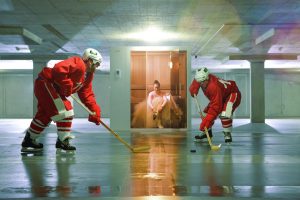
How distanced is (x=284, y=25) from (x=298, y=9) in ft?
7.96

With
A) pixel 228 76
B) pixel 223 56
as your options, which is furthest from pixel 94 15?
pixel 228 76

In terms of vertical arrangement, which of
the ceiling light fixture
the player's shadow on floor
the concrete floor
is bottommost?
the player's shadow on floor

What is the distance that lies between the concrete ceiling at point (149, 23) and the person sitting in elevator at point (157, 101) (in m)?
1.98

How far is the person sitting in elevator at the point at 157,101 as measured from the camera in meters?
14.9

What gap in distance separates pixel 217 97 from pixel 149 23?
16.7ft

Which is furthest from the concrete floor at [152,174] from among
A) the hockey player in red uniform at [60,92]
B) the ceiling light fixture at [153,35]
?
the ceiling light fixture at [153,35]

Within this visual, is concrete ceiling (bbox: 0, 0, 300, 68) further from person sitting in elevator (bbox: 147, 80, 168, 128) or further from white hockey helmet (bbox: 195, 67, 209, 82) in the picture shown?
white hockey helmet (bbox: 195, 67, 209, 82)

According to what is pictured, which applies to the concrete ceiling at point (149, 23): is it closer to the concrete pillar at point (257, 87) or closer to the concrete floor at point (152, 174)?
the concrete pillar at point (257, 87)

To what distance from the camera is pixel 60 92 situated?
7145mm

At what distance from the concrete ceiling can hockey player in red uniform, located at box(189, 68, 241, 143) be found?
223 cm

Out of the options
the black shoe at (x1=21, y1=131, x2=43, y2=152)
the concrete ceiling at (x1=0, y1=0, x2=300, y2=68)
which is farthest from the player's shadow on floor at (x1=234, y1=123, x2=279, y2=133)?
the black shoe at (x1=21, y1=131, x2=43, y2=152)

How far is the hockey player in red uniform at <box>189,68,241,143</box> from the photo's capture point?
28.1 ft

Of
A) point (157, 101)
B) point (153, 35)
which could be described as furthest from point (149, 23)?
point (157, 101)

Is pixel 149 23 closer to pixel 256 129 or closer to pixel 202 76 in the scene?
pixel 202 76
